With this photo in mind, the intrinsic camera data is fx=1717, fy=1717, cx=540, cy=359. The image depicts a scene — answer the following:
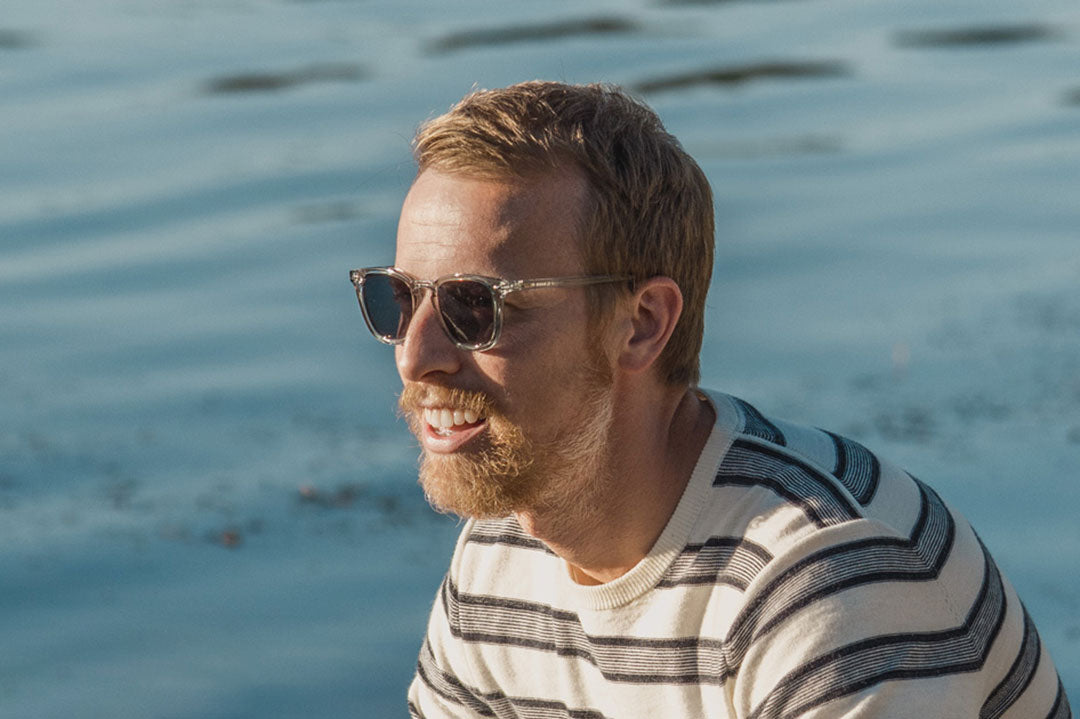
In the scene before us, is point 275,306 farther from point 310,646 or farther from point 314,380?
point 310,646

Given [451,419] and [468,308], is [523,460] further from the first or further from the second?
[468,308]

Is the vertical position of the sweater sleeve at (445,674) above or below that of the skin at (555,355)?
below

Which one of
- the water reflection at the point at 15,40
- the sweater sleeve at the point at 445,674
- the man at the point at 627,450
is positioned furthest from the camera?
the water reflection at the point at 15,40

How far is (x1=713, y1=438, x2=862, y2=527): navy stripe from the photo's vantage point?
7.79 ft

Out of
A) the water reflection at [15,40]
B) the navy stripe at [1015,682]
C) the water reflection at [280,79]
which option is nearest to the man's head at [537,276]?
the navy stripe at [1015,682]

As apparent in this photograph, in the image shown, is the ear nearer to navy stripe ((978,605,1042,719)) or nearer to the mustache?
the mustache

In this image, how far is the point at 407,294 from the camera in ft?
8.37

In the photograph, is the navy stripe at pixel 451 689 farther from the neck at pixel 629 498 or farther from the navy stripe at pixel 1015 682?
the navy stripe at pixel 1015 682

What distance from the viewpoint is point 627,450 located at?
258 cm

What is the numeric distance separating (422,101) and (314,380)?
326 cm

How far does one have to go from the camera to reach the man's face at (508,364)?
2475mm

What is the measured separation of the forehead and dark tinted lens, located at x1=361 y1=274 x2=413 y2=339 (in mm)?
53

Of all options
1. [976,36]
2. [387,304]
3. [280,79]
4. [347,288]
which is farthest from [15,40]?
[387,304]

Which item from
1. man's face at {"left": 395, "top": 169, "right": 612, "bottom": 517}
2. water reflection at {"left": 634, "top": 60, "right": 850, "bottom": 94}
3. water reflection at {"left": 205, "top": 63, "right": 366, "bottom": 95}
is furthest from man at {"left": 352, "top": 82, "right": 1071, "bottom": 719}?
water reflection at {"left": 205, "top": 63, "right": 366, "bottom": 95}
